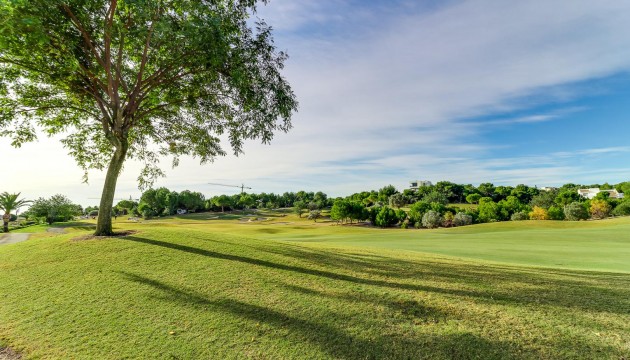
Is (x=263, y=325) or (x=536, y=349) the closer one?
(x=536, y=349)

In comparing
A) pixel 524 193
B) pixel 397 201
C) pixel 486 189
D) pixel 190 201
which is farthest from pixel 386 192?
pixel 190 201

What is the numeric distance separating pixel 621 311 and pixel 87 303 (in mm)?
10465

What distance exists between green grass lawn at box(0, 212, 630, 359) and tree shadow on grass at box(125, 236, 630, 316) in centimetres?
3

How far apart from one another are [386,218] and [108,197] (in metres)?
60.9

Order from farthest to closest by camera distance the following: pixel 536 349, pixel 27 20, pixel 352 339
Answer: pixel 27 20 → pixel 352 339 → pixel 536 349

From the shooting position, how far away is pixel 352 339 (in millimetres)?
4691

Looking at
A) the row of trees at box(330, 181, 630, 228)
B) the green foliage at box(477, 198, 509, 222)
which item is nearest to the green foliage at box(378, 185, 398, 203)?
the row of trees at box(330, 181, 630, 228)

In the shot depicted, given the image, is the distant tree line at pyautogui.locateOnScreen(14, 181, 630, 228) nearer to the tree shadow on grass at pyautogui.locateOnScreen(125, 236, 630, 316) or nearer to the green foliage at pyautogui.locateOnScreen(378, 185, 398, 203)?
the green foliage at pyautogui.locateOnScreen(378, 185, 398, 203)

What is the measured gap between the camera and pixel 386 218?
221ft

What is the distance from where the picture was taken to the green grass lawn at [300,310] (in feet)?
14.8

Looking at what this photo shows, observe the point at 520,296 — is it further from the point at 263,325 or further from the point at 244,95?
the point at 244,95

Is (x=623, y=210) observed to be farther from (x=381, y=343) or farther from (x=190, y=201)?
(x=190, y=201)

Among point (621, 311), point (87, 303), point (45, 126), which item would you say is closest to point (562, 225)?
point (621, 311)

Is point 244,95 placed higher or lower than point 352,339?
higher
